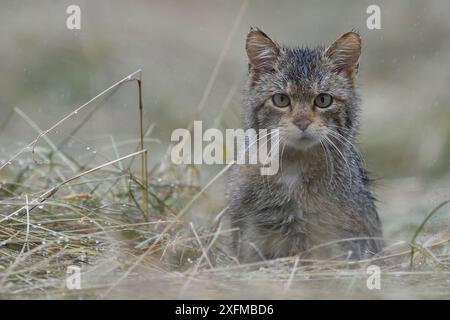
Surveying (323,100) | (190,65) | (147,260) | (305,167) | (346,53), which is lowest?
(147,260)

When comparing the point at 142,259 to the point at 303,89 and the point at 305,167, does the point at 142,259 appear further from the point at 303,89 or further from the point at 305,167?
the point at 303,89

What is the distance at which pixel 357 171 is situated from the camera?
551 centimetres

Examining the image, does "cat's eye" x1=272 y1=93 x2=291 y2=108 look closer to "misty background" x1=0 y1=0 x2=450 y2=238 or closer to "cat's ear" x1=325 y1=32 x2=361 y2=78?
"cat's ear" x1=325 y1=32 x2=361 y2=78

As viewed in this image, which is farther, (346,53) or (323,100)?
(346,53)

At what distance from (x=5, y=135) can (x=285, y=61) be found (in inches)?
155

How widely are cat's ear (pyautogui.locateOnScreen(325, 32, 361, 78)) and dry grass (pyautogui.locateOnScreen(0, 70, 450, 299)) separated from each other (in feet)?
3.34

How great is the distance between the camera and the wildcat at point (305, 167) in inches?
202

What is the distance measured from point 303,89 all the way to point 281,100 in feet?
0.51

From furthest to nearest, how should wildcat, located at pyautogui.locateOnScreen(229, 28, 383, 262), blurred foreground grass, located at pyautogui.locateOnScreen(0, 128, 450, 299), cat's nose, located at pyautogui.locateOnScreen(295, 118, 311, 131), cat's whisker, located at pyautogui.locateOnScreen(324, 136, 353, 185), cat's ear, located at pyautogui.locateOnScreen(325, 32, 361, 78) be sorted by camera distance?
cat's ear, located at pyautogui.locateOnScreen(325, 32, 361, 78), wildcat, located at pyautogui.locateOnScreen(229, 28, 383, 262), cat's whisker, located at pyautogui.locateOnScreen(324, 136, 353, 185), cat's nose, located at pyautogui.locateOnScreen(295, 118, 311, 131), blurred foreground grass, located at pyautogui.locateOnScreen(0, 128, 450, 299)

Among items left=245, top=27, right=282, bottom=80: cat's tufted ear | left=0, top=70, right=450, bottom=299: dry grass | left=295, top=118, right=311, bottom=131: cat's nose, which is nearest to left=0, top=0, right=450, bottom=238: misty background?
left=0, top=70, right=450, bottom=299: dry grass

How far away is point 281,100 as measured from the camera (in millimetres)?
5164

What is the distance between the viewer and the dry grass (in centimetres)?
435

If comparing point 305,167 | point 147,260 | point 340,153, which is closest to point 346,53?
point 340,153

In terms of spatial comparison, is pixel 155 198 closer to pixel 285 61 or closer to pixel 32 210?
pixel 32 210
